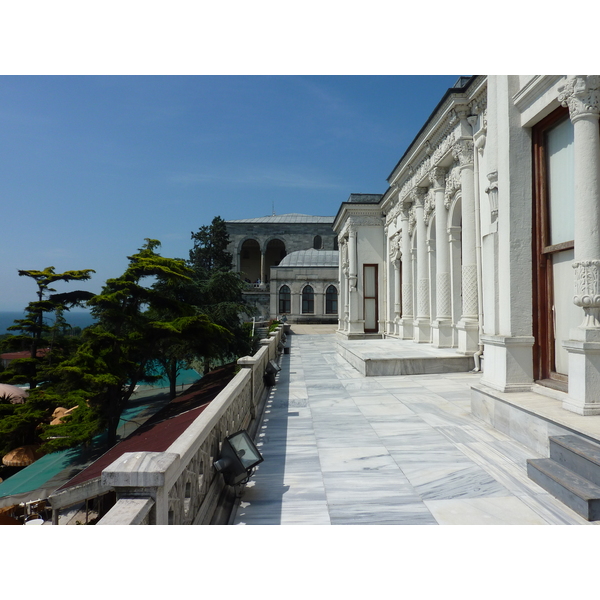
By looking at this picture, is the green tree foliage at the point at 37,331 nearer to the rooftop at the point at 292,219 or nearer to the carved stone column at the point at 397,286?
the carved stone column at the point at 397,286

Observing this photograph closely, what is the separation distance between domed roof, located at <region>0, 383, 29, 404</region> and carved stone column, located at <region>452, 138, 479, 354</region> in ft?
73.9

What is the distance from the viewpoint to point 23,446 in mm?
19766

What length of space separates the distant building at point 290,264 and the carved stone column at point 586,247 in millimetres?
27062

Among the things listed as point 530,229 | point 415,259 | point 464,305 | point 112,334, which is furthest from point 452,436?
point 112,334

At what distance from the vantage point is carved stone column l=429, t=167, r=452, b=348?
14.0 metres

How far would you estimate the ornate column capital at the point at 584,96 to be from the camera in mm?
4824

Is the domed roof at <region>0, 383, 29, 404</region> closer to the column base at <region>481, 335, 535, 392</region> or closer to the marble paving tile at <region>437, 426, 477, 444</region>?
the marble paving tile at <region>437, 426, 477, 444</region>

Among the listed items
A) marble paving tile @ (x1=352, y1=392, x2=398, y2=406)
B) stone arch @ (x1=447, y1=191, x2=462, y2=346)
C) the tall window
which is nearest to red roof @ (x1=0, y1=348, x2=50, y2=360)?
stone arch @ (x1=447, y1=191, x2=462, y2=346)

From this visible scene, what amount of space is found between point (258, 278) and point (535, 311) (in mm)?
61116

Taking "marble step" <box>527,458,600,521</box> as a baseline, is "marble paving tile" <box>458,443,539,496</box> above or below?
below

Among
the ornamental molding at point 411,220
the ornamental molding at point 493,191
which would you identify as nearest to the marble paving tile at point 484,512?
the ornamental molding at point 493,191

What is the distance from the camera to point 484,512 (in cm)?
371

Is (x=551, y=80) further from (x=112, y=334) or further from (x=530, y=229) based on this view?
(x=112, y=334)

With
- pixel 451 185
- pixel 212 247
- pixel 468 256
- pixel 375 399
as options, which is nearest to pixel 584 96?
pixel 375 399
